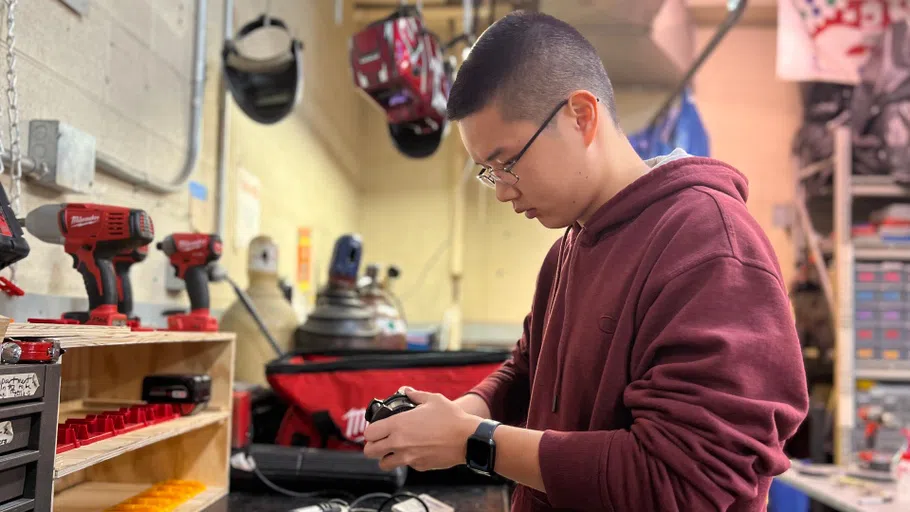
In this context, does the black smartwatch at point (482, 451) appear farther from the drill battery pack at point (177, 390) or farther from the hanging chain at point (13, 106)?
the hanging chain at point (13, 106)

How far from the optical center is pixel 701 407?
64cm

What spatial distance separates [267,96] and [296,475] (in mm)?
993

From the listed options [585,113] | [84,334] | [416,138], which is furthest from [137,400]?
[416,138]

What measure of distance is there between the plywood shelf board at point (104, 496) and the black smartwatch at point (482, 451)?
659mm

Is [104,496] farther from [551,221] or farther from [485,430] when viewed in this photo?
[551,221]

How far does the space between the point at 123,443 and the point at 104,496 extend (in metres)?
0.37

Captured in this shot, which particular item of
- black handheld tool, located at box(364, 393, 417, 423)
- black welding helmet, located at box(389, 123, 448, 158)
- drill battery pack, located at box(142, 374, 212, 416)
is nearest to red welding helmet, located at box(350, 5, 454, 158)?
black welding helmet, located at box(389, 123, 448, 158)

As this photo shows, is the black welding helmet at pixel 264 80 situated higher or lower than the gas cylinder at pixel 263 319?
higher

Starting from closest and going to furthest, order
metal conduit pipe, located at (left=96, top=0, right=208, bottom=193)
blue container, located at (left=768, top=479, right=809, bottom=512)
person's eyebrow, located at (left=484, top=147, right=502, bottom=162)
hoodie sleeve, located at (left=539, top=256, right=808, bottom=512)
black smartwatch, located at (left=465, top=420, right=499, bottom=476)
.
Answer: hoodie sleeve, located at (left=539, top=256, right=808, bottom=512)
black smartwatch, located at (left=465, top=420, right=499, bottom=476)
person's eyebrow, located at (left=484, top=147, right=502, bottom=162)
metal conduit pipe, located at (left=96, top=0, right=208, bottom=193)
blue container, located at (left=768, top=479, right=809, bottom=512)

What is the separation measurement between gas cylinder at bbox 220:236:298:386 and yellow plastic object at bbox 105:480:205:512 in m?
0.58

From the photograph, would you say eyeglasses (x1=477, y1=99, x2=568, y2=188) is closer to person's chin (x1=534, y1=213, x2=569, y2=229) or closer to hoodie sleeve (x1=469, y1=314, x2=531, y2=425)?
person's chin (x1=534, y1=213, x2=569, y2=229)

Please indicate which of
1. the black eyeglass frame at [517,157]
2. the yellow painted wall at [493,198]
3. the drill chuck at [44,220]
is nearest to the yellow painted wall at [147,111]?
the drill chuck at [44,220]

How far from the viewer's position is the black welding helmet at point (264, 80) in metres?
1.79

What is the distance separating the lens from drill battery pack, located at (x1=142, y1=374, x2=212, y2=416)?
4.00 ft
